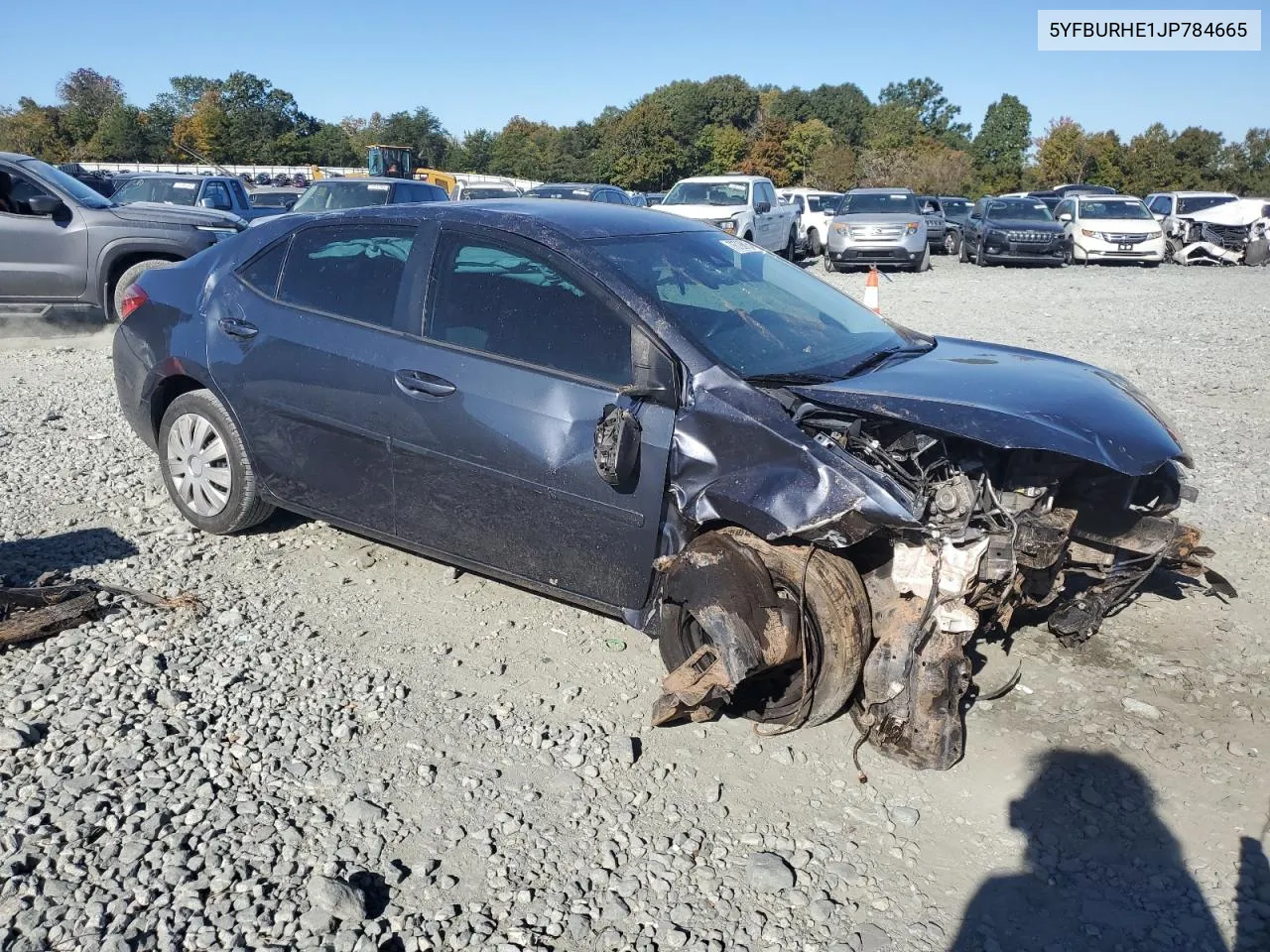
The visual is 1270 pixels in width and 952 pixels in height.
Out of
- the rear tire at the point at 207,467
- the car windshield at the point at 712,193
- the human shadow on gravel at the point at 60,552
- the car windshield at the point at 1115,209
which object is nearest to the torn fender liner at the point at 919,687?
the rear tire at the point at 207,467

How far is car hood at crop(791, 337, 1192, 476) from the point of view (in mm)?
3512

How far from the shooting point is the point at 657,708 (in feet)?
12.0

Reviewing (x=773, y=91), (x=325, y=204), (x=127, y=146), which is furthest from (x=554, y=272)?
(x=773, y=91)

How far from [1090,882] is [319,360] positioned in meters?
3.47

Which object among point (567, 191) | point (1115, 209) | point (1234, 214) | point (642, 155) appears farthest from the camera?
point (642, 155)

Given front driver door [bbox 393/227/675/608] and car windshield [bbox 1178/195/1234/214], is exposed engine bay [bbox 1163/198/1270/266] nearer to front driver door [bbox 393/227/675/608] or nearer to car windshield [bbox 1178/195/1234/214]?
car windshield [bbox 1178/195/1234/214]

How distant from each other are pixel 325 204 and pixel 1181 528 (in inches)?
527

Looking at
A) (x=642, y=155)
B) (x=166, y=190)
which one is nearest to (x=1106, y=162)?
(x=642, y=155)

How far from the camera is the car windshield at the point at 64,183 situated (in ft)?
35.3

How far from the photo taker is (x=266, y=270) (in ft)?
16.1

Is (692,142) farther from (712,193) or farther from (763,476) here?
(763,476)

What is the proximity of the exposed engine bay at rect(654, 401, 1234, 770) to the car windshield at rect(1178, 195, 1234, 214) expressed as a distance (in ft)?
95.3

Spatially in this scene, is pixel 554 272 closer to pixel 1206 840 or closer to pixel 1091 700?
pixel 1091 700

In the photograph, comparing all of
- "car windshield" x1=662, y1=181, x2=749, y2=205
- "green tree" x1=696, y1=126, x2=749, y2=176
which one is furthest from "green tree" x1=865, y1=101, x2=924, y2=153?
"car windshield" x1=662, y1=181, x2=749, y2=205
